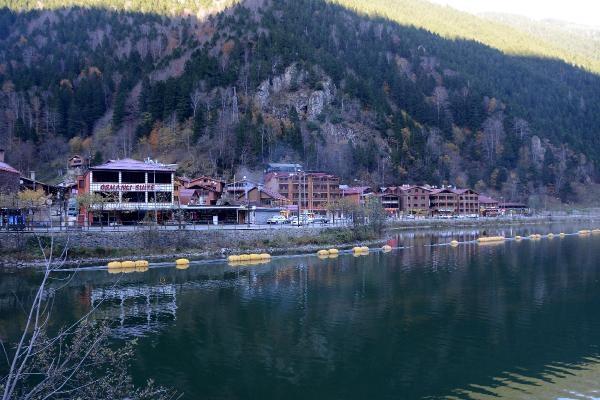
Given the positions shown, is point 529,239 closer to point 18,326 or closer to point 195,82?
point 18,326

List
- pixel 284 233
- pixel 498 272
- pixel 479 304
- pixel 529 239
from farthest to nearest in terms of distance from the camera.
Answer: pixel 529 239
pixel 284 233
pixel 498 272
pixel 479 304

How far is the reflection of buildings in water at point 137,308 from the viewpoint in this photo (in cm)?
2711

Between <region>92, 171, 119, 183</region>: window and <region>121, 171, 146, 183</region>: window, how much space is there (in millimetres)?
751

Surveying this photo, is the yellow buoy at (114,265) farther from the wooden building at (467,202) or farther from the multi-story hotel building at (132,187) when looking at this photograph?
the wooden building at (467,202)

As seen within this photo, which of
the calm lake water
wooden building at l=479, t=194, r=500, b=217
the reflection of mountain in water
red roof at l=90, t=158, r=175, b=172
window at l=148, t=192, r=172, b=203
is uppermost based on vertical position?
red roof at l=90, t=158, r=175, b=172

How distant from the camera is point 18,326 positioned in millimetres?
27172

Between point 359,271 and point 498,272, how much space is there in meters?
11.8

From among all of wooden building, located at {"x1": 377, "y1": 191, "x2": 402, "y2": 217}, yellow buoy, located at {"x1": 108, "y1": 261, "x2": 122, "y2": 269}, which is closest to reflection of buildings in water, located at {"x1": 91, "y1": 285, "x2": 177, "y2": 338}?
yellow buoy, located at {"x1": 108, "y1": 261, "x2": 122, "y2": 269}

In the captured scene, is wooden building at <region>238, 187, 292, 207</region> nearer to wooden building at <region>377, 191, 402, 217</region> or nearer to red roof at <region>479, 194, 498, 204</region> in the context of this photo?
wooden building at <region>377, 191, 402, 217</region>

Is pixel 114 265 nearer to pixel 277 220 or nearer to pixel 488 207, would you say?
pixel 277 220

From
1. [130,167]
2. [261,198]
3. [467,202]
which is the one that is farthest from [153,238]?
[467,202]

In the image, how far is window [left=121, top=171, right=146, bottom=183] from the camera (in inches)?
2357

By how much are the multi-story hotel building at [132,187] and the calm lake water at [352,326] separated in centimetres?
1642

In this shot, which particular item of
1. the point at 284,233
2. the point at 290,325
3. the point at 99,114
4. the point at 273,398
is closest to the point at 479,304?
the point at 290,325
